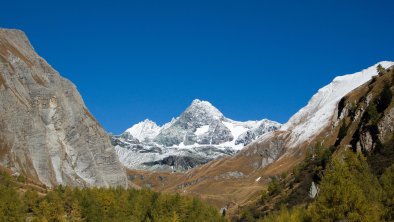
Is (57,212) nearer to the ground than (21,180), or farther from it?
nearer to the ground

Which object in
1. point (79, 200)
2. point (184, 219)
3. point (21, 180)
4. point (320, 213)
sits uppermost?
point (21, 180)

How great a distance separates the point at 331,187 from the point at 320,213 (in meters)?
3.44

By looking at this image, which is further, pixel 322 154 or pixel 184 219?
pixel 322 154

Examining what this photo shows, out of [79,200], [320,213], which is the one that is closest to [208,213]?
[79,200]

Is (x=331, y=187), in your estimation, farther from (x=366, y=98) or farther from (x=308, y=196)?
(x=366, y=98)

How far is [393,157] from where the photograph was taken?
397 ft

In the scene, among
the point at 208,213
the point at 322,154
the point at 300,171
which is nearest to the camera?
the point at 208,213

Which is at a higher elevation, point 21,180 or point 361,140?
point 21,180

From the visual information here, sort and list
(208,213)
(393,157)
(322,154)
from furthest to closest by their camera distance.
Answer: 1. (322,154)
2. (208,213)
3. (393,157)

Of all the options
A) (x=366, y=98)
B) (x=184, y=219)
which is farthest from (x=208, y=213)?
(x=366, y=98)

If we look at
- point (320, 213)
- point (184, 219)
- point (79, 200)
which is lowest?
point (320, 213)

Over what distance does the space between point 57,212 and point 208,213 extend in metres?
48.0

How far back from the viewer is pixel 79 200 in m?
145

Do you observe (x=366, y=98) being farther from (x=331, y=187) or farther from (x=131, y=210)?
(x=331, y=187)
